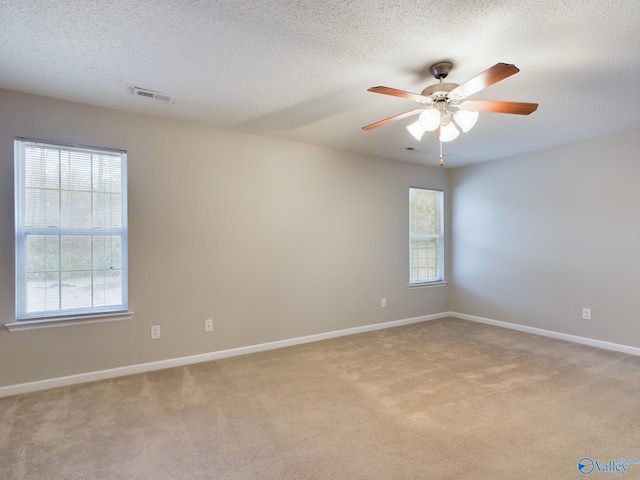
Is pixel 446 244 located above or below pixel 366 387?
above

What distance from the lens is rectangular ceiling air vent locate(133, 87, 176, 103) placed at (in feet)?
8.85

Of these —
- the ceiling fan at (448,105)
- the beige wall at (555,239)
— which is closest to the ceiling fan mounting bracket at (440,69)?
the ceiling fan at (448,105)

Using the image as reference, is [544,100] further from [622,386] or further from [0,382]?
[0,382]

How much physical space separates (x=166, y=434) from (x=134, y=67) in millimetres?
2451

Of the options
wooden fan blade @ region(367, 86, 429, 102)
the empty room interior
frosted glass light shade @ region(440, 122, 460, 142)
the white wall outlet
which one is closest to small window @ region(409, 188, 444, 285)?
the empty room interior

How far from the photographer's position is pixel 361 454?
1.94 m

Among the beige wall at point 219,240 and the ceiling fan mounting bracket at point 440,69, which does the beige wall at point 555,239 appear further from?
the ceiling fan mounting bracket at point 440,69

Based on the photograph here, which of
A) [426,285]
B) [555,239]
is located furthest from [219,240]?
[555,239]

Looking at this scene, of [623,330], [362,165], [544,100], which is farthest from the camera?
[362,165]

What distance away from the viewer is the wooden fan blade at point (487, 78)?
1715mm

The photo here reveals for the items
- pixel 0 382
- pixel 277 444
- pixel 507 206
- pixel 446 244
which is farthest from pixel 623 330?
pixel 0 382

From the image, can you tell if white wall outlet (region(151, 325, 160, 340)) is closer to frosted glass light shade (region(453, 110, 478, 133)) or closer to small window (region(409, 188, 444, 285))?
frosted glass light shade (region(453, 110, 478, 133))

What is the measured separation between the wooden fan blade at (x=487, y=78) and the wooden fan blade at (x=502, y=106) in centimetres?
11

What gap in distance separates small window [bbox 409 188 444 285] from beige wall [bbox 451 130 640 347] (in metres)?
0.24
